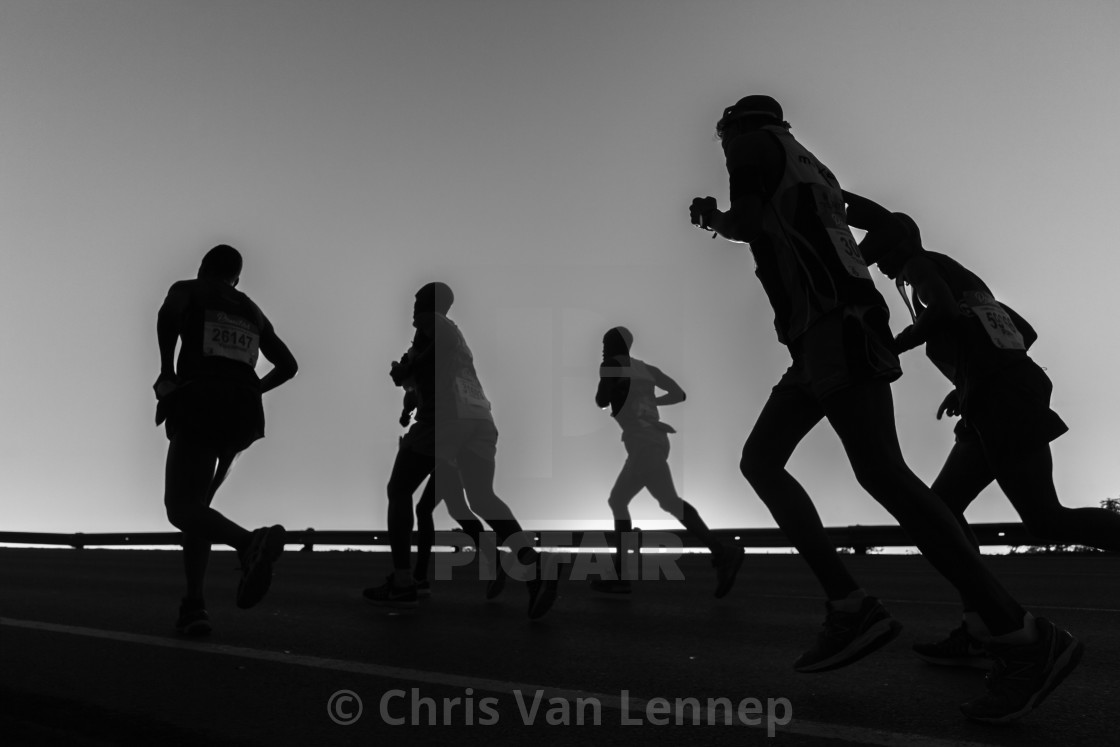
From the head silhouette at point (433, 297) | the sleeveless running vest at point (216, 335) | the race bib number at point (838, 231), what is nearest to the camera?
the race bib number at point (838, 231)

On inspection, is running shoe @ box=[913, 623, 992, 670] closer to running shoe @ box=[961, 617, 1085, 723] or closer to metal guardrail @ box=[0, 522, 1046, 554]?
running shoe @ box=[961, 617, 1085, 723]

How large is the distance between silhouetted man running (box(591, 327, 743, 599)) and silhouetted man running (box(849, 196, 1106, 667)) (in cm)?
417

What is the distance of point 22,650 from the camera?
14.9ft

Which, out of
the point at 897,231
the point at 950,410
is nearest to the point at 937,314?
the point at 897,231

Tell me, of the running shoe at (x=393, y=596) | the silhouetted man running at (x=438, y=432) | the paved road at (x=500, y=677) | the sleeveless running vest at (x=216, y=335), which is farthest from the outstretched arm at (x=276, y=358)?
the running shoe at (x=393, y=596)

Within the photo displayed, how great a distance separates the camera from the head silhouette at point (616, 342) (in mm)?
8117

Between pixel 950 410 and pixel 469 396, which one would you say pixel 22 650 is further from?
pixel 950 410

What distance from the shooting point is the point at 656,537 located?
420 inches

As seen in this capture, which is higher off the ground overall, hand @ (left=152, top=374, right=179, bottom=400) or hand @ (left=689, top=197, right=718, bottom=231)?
hand @ (left=689, top=197, right=718, bottom=231)

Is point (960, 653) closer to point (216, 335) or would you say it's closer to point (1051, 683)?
point (1051, 683)

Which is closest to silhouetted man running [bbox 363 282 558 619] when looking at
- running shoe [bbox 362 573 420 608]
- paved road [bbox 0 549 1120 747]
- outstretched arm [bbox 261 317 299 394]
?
running shoe [bbox 362 573 420 608]

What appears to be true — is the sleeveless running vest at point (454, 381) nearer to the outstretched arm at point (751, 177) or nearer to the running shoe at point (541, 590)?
the running shoe at point (541, 590)

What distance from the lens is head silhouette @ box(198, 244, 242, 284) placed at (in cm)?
525

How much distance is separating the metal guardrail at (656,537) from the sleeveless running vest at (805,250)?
5872mm
